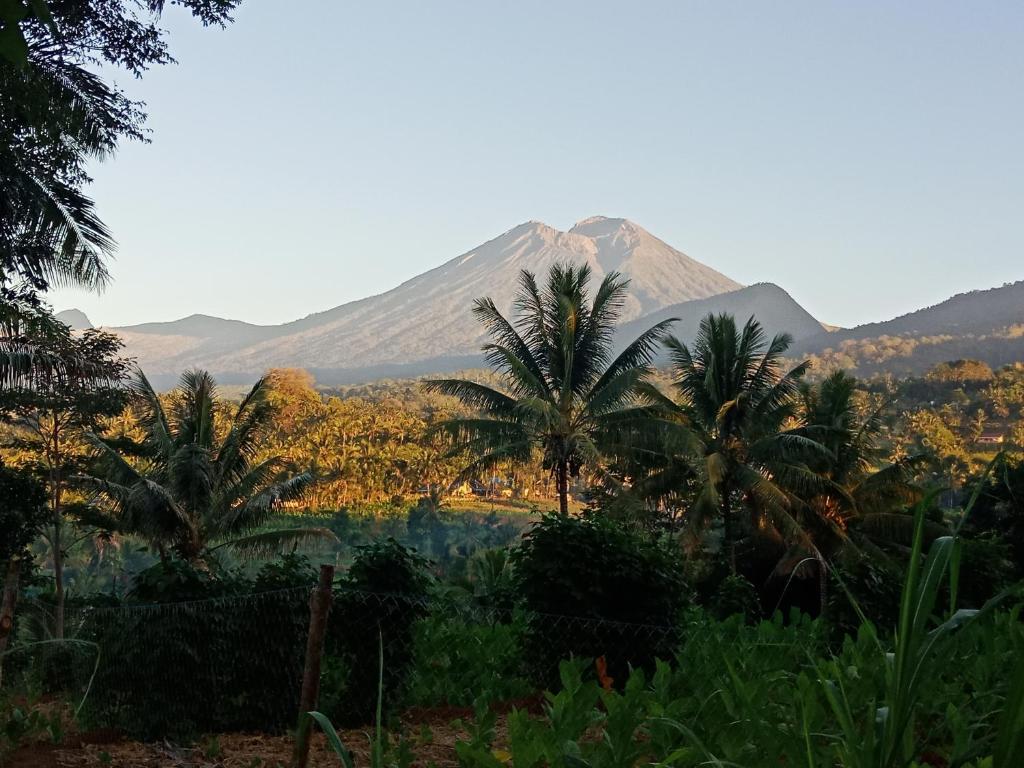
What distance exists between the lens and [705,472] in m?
21.8

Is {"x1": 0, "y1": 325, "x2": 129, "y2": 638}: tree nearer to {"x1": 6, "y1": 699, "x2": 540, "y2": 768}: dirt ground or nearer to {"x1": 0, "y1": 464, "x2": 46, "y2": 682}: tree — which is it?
{"x1": 0, "y1": 464, "x2": 46, "y2": 682}: tree

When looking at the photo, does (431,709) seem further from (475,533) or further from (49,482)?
(475,533)

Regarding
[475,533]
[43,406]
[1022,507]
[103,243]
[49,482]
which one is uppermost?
[103,243]

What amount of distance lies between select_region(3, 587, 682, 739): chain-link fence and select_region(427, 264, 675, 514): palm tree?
11322mm

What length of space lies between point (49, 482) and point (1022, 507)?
2040 centimetres

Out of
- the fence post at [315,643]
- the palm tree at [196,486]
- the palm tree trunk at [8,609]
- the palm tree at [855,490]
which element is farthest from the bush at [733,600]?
the palm tree trunk at [8,609]

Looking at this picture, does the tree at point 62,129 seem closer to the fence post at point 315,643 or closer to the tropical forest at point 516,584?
the tropical forest at point 516,584

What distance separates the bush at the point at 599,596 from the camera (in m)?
8.59

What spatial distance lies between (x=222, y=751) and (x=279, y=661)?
903 mm

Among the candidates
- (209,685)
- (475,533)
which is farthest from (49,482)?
(475,533)

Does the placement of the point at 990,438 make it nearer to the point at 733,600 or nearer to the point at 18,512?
the point at 733,600

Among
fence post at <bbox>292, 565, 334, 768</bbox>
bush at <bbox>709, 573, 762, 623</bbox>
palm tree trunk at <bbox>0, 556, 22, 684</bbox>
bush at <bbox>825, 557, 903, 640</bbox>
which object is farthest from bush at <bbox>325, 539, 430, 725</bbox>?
bush at <bbox>709, 573, 762, 623</bbox>

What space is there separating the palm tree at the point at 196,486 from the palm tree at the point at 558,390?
11.7 ft

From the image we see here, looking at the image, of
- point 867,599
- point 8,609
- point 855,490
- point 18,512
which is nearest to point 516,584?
point 867,599
